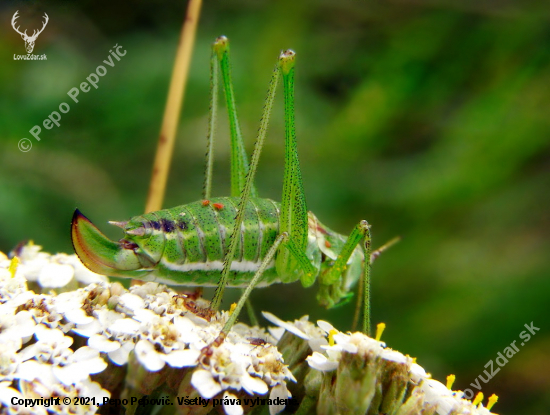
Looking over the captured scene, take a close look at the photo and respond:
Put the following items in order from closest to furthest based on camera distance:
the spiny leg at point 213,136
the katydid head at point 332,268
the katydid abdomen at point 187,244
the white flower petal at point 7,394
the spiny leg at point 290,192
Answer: the white flower petal at point 7,394 → the katydid abdomen at point 187,244 → the spiny leg at point 290,192 → the spiny leg at point 213,136 → the katydid head at point 332,268

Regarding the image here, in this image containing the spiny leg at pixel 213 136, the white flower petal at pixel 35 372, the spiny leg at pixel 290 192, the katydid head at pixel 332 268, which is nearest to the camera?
the white flower petal at pixel 35 372

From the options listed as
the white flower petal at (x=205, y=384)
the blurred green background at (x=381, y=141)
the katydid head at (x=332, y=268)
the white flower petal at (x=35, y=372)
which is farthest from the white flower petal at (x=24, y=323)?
the blurred green background at (x=381, y=141)

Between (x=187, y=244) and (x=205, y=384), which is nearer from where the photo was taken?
(x=205, y=384)

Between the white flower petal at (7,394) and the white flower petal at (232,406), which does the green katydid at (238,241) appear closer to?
the white flower petal at (232,406)

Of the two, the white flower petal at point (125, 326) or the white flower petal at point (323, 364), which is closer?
the white flower petal at point (125, 326)

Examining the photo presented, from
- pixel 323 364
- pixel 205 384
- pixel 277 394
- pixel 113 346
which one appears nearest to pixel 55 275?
pixel 113 346

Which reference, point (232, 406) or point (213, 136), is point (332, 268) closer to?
point (213, 136)

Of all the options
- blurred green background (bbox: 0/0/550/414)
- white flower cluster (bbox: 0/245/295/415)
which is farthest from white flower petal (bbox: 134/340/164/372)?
blurred green background (bbox: 0/0/550/414)

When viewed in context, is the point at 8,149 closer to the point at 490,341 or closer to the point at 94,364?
the point at 94,364
